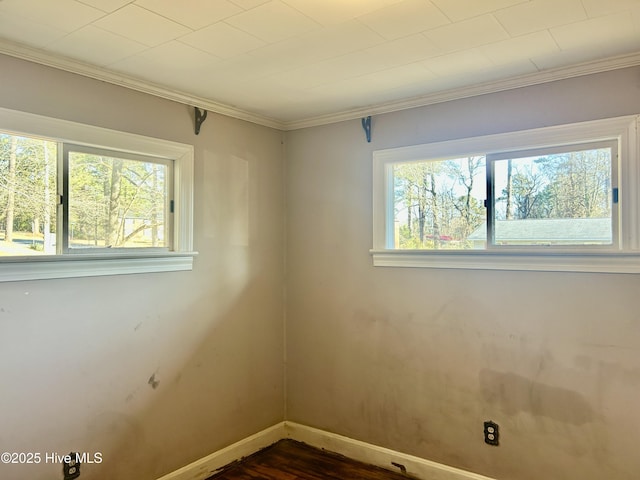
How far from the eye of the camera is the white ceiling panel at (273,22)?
178 centimetres

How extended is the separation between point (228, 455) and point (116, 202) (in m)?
1.81

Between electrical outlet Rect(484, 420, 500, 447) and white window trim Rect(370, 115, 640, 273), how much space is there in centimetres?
91

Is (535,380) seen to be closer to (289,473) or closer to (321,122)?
(289,473)

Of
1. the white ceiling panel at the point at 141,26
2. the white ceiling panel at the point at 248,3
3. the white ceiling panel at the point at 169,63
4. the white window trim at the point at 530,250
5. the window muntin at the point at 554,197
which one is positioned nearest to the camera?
the white ceiling panel at the point at 248,3

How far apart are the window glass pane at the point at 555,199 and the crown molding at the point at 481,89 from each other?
15.8 inches

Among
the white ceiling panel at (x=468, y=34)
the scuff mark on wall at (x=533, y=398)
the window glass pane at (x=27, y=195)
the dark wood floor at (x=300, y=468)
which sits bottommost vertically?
the dark wood floor at (x=300, y=468)

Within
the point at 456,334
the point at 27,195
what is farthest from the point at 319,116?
the point at 27,195

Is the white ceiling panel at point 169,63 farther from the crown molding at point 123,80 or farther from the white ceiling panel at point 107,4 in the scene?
the white ceiling panel at point 107,4

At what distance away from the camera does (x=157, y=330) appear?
8.94 feet

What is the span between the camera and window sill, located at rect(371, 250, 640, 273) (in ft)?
7.59

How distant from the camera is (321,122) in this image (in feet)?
11.0

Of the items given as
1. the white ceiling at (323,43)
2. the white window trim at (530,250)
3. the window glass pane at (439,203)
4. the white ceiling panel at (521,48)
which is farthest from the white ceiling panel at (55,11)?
the window glass pane at (439,203)

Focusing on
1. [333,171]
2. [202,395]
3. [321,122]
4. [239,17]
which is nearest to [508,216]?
[333,171]

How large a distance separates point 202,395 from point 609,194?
2.64 meters
